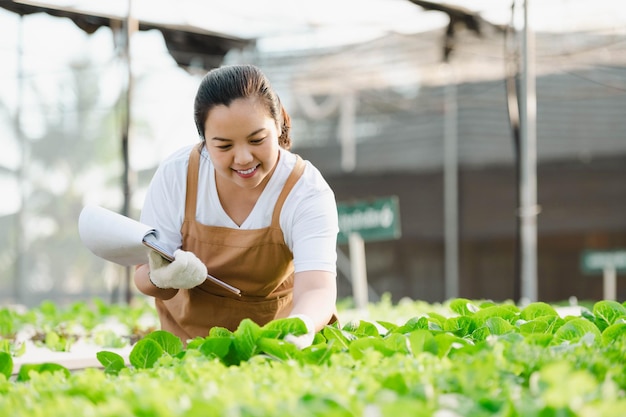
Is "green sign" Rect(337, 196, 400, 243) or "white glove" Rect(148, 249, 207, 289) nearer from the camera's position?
"white glove" Rect(148, 249, 207, 289)

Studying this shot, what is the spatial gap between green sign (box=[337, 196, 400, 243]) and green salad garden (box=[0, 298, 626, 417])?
3.25 m

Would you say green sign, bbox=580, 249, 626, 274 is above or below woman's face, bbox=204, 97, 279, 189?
below

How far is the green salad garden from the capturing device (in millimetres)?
971

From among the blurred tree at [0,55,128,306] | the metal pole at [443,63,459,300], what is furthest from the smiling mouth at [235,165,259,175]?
the metal pole at [443,63,459,300]

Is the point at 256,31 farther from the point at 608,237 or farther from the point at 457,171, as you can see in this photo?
the point at 608,237

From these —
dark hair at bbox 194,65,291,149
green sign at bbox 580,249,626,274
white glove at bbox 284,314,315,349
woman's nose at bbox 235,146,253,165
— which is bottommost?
green sign at bbox 580,249,626,274

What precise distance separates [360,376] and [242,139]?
912 mm

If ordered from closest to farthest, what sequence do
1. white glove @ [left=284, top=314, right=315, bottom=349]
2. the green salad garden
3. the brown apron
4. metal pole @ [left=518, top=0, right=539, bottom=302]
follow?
the green salad garden
white glove @ [left=284, top=314, right=315, bottom=349]
the brown apron
metal pole @ [left=518, top=0, right=539, bottom=302]

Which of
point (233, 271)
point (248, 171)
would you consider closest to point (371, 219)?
point (233, 271)

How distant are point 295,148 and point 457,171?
1.82 meters

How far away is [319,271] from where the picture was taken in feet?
6.87

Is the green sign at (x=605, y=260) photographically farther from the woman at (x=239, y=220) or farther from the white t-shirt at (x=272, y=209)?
the white t-shirt at (x=272, y=209)

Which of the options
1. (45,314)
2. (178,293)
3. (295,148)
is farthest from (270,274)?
(295,148)

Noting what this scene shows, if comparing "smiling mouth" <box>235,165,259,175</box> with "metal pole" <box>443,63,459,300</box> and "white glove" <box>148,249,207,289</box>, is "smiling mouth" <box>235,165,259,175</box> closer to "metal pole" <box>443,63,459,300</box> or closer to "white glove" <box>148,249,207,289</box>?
"white glove" <box>148,249,207,289</box>
